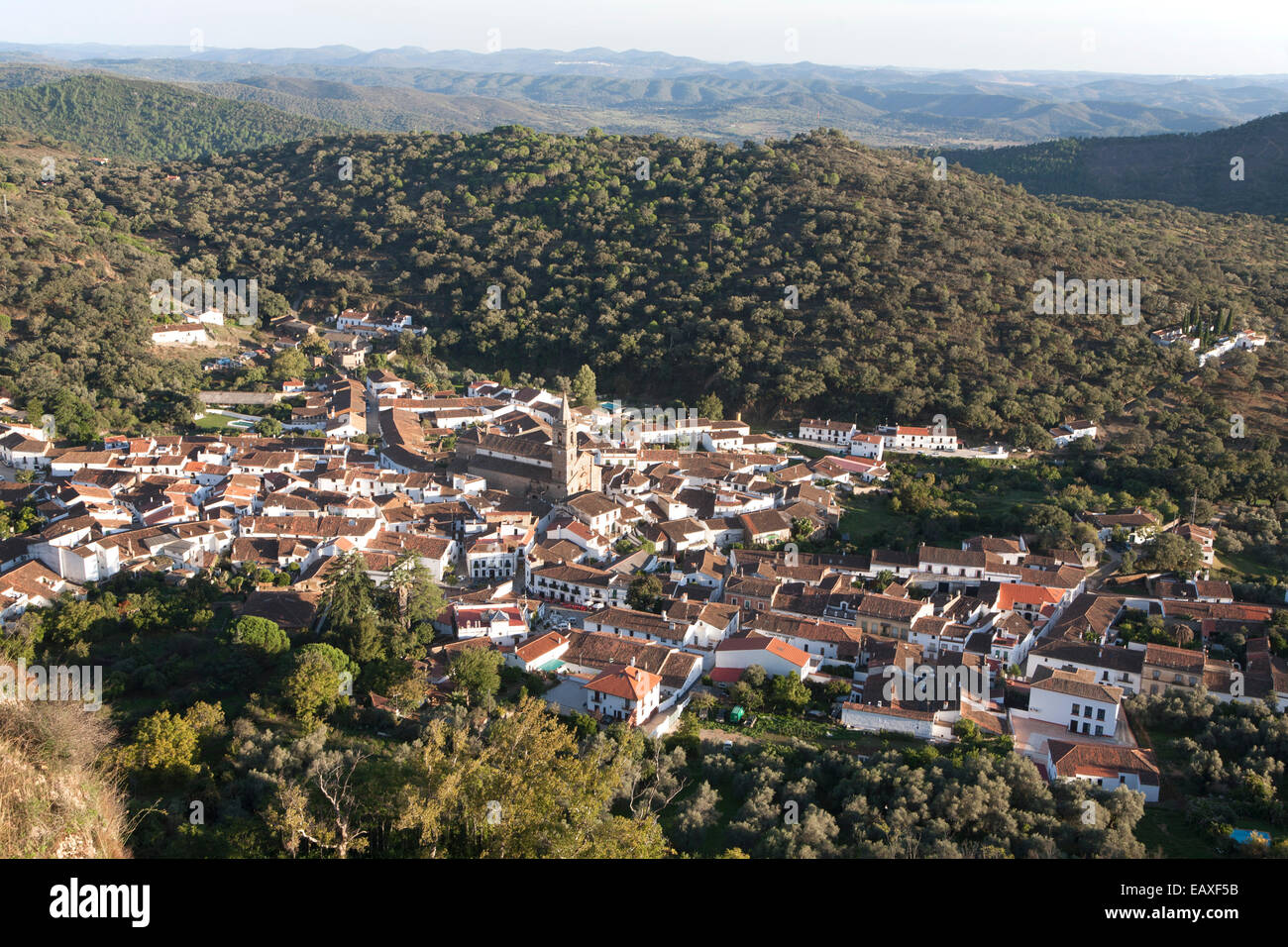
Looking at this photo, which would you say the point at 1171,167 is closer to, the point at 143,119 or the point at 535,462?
the point at 535,462

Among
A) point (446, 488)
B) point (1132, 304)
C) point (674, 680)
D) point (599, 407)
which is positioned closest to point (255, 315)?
point (599, 407)

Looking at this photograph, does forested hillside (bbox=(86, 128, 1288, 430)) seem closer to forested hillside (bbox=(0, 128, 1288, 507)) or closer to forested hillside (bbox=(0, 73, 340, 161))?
forested hillside (bbox=(0, 128, 1288, 507))

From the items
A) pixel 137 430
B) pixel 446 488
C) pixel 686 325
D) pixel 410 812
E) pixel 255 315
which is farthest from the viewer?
pixel 255 315

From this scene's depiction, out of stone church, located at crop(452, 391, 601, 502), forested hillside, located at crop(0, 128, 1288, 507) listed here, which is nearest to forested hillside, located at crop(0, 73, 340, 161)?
forested hillside, located at crop(0, 128, 1288, 507)

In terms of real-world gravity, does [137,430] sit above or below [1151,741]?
above

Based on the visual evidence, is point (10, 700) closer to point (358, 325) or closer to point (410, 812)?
point (410, 812)

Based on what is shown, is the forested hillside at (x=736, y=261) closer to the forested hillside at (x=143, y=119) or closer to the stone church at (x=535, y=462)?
the stone church at (x=535, y=462)

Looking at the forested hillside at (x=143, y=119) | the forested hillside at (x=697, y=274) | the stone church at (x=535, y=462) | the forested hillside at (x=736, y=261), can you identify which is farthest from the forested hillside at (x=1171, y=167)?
the forested hillside at (x=143, y=119)
